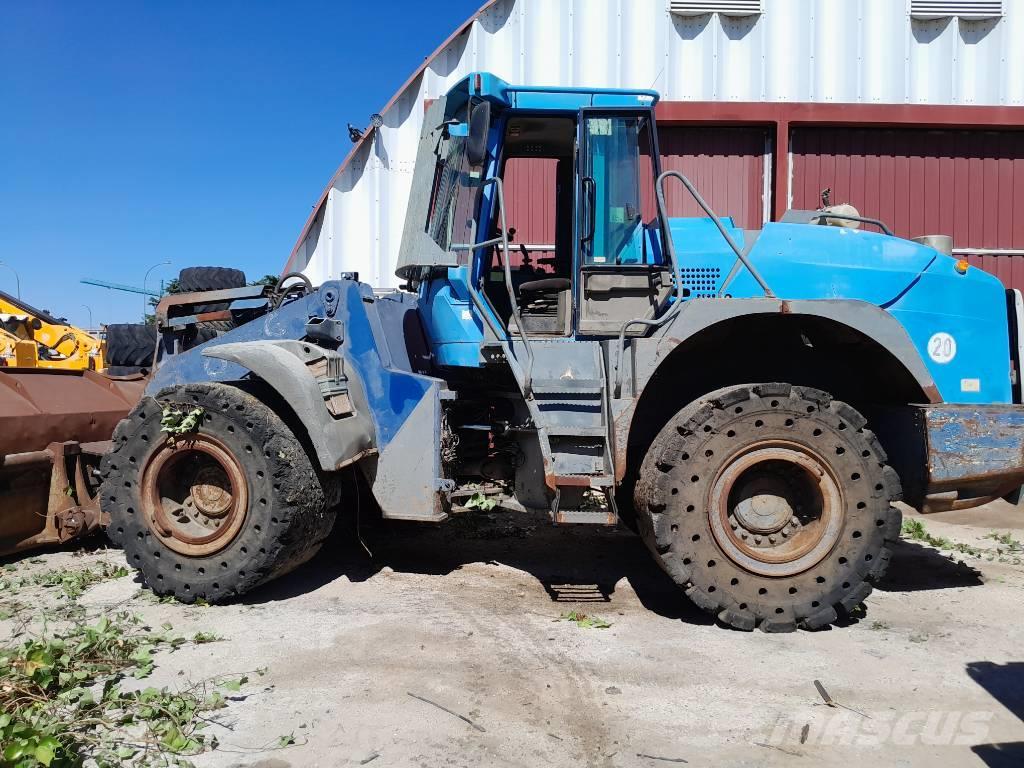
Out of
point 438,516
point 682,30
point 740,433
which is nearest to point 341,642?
point 438,516

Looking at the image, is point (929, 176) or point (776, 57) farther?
point (929, 176)

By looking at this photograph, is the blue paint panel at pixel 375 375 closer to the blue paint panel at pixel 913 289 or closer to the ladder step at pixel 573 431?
the ladder step at pixel 573 431

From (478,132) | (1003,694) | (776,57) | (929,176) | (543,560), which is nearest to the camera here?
(1003,694)

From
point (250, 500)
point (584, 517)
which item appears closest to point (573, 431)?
point (584, 517)

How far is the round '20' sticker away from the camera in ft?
14.0

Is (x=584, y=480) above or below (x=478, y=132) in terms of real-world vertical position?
below

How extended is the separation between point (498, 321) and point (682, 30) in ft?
20.9

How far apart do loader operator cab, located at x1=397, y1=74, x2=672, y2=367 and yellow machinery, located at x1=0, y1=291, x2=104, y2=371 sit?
4349mm

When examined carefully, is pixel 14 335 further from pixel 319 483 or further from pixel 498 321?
pixel 498 321

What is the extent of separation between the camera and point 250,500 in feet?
14.0

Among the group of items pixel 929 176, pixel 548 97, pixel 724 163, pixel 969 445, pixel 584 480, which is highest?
pixel 724 163

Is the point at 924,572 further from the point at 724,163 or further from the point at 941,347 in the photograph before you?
the point at 724,163

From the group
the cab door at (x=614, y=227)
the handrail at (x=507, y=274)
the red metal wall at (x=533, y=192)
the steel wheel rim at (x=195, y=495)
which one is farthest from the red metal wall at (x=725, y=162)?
the steel wheel rim at (x=195, y=495)

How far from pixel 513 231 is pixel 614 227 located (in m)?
0.78
